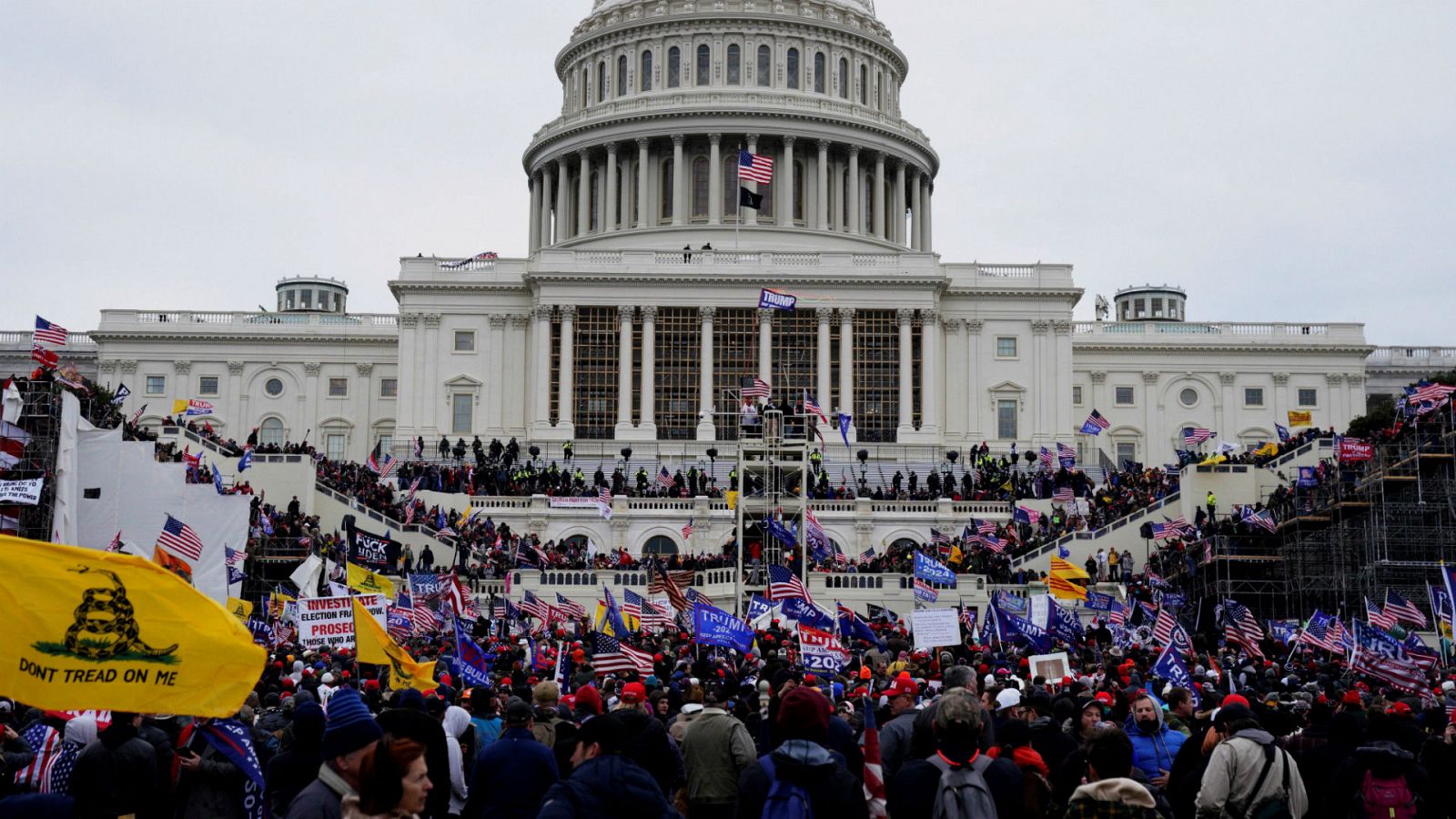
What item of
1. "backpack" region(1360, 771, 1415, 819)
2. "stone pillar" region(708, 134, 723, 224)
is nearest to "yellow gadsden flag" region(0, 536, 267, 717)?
"backpack" region(1360, 771, 1415, 819)

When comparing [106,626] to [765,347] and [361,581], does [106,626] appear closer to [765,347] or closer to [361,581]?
[361,581]

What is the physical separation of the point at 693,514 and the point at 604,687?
163 ft

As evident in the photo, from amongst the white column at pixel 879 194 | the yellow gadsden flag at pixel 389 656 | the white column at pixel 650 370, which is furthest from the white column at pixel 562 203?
the yellow gadsden flag at pixel 389 656

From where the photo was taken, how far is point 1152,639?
37.3 meters

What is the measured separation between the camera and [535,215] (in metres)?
110

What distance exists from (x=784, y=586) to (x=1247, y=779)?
1019 inches

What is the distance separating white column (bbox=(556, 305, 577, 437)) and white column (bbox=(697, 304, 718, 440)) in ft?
18.6

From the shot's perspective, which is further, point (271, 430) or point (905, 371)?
point (271, 430)

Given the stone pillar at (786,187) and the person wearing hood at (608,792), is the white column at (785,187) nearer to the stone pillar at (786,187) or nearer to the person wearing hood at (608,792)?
the stone pillar at (786,187)

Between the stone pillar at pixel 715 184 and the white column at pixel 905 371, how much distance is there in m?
15.4

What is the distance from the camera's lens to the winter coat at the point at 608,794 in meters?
11.5

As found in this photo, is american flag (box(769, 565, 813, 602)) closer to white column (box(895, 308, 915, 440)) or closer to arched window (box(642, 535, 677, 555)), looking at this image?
arched window (box(642, 535, 677, 555))

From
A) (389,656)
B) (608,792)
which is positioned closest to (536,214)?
(389,656)

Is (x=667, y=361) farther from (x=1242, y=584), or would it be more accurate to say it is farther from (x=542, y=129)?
(x=1242, y=584)
